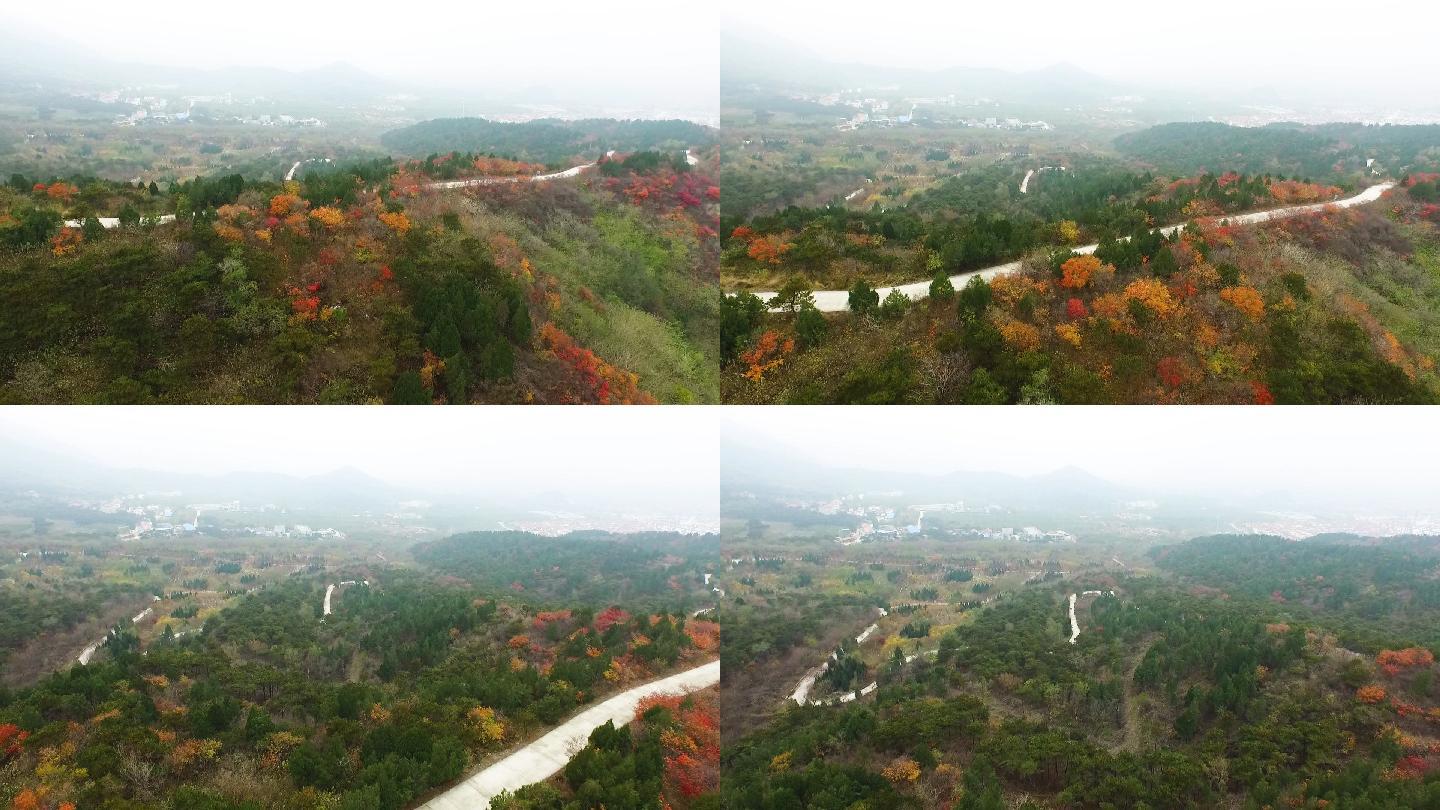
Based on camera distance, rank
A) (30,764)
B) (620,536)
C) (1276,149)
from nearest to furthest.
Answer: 1. (30,764)
2. (620,536)
3. (1276,149)

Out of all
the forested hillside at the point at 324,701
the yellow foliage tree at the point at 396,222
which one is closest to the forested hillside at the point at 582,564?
the forested hillside at the point at 324,701

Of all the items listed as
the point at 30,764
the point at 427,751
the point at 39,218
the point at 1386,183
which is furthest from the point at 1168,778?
the point at 1386,183

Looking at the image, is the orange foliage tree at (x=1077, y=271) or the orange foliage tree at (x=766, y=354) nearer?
the orange foliage tree at (x=766, y=354)

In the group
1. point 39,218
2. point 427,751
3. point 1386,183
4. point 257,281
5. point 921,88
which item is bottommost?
point 427,751

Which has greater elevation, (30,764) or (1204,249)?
(1204,249)

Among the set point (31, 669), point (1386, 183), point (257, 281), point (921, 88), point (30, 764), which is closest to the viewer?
point (30, 764)

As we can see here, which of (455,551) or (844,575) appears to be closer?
(844,575)

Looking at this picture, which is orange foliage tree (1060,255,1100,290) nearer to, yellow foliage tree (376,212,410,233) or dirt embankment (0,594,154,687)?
yellow foliage tree (376,212,410,233)

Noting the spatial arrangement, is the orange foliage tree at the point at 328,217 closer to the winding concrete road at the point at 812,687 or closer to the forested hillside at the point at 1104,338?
the forested hillside at the point at 1104,338

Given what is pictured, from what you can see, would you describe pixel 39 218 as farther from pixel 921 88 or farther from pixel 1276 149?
pixel 1276 149
